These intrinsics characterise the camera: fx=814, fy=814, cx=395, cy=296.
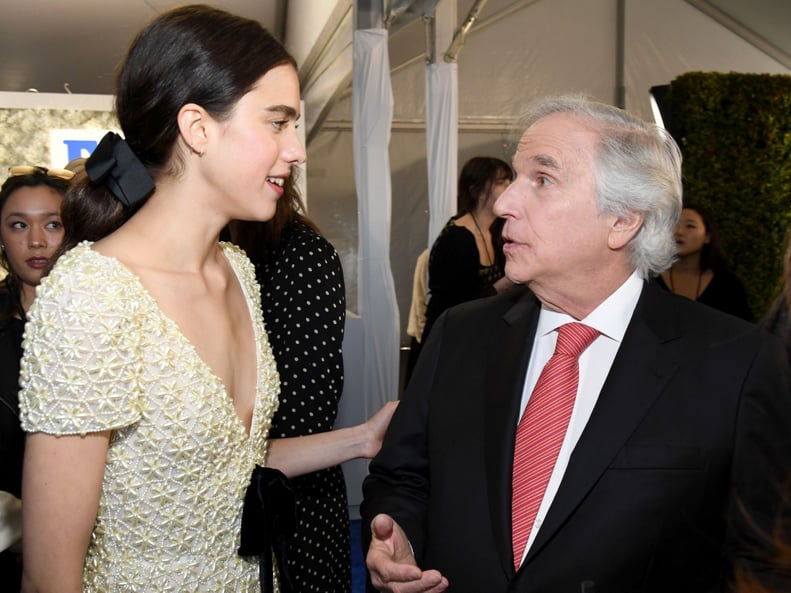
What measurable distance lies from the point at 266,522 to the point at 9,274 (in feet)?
6.27

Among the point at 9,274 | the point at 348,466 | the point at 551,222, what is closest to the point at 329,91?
Answer: the point at 348,466

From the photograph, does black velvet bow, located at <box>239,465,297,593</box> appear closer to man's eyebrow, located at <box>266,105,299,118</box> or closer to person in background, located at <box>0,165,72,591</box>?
man's eyebrow, located at <box>266,105,299,118</box>

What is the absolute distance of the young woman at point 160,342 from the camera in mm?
1281

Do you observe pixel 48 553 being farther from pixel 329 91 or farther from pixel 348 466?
pixel 329 91

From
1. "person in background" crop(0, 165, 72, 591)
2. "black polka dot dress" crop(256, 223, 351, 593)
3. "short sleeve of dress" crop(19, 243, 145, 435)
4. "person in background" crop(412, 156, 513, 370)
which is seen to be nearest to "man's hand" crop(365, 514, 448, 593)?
"black polka dot dress" crop(256, 223, 351, 593)

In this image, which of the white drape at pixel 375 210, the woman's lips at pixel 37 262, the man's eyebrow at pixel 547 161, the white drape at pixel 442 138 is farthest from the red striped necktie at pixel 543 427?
the white drape at pixel 442 138

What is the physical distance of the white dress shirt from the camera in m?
1.57

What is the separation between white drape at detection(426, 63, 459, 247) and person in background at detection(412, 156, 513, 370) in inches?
37.5

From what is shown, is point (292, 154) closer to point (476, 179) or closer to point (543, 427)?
point (543, 427)

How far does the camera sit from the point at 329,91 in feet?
27.5

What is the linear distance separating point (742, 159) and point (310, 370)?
509cm

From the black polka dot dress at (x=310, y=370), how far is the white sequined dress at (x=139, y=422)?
28 cm

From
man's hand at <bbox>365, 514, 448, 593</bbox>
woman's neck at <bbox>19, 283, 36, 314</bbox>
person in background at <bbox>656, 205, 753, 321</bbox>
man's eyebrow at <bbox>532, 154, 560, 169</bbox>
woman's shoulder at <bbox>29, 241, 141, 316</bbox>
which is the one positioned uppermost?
person in background at <bbox>656, 205, 753, 321</bbox>

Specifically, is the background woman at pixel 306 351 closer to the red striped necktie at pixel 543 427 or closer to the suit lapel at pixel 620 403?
the red striped necktie at pixel 543 427
